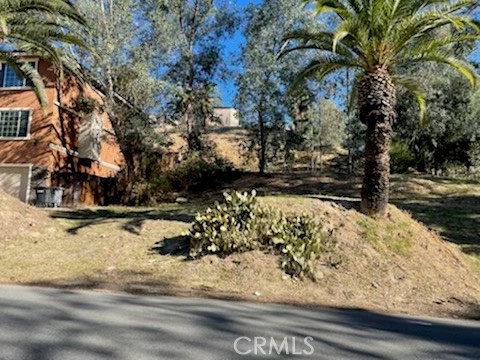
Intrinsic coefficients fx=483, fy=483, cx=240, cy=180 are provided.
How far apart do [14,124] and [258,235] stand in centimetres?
2075

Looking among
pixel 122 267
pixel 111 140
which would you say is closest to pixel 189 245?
pixel 122 267

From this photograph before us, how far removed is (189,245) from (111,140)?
21.4 meters

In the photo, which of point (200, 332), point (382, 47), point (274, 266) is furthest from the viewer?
point (382, 47)

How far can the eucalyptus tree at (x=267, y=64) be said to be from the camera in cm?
2794

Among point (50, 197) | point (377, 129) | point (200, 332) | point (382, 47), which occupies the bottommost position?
point (200, 332)

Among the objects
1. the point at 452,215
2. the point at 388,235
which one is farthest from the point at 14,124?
the point at 452,215

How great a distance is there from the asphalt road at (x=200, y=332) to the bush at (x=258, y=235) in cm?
275

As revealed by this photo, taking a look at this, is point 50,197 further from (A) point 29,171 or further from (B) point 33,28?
(B) point 33,28

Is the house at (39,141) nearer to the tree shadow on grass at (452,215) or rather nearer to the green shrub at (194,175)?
the green shrub at (194,175)

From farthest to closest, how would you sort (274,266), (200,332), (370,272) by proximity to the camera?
(370,272) < (274,266) < (200,332)

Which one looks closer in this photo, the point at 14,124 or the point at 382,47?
the point at 382,47

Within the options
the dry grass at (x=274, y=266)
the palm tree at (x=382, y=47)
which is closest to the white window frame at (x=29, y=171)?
the dry grass at (x=274, y=266)

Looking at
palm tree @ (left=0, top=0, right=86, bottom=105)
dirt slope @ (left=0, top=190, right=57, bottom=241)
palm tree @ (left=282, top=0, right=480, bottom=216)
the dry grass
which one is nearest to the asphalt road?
the dry grass

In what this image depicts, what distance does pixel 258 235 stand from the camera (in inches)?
440
